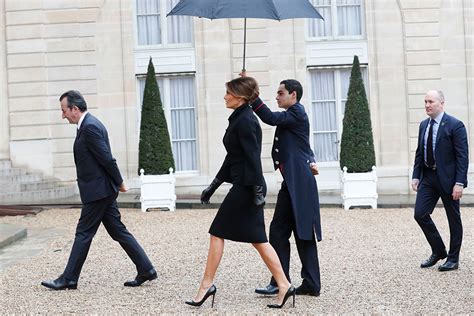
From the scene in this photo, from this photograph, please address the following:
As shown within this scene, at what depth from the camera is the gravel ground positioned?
24.0 ft

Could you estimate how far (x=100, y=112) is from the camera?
62.8 feet

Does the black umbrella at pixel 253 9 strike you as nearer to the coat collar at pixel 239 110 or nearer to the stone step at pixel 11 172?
the coat collar at pixel 239 110

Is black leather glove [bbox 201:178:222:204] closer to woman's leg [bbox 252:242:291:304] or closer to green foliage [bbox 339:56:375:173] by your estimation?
woman's leg [bbox 252:242:291:304]

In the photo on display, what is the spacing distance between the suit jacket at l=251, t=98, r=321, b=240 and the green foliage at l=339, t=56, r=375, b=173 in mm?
8840

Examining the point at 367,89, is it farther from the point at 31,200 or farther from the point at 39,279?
the point at 39,279

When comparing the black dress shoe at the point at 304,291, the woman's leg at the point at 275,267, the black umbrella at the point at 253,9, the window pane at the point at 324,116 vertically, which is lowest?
the black dress shoe at the point at 304,291

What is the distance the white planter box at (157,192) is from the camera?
16016 mm

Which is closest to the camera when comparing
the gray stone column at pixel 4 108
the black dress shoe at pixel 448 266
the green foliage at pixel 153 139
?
the black dress shoe at pixel 448 266

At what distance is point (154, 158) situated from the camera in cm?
1638

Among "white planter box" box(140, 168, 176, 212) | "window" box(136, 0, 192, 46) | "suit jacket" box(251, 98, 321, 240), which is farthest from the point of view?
"window" box(136, 0, 192, 46)

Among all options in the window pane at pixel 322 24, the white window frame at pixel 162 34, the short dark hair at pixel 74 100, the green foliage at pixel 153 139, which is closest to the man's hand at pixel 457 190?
the short dark hair at pixel 74 100

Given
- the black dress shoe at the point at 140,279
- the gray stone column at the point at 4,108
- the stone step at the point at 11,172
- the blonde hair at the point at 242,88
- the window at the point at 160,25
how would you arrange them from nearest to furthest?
the blonde hair at the point at 242,88 < the black dress shoe at the point at 140,279 < the stone step at the point at 11,172 < the gray stone column at the point at 4,108 < the window at the point at 160,25

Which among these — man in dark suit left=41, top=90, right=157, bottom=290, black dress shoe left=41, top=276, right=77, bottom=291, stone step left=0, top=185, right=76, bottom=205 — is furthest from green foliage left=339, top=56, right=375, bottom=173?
black dress shoe left=41, top=276, right=77, bottom=291

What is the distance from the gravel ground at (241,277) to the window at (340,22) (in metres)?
6.91
